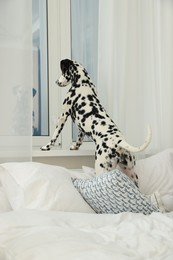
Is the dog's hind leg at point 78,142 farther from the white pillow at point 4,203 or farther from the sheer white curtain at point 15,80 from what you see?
the white pillow at point 4,203

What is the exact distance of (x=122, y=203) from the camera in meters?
1.50

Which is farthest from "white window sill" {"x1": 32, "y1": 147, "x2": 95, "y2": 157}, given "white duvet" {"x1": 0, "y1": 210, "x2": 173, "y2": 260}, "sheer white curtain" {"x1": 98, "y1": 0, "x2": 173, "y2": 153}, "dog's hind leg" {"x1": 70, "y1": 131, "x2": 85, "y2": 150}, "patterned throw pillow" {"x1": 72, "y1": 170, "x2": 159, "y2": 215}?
"white duvet" {"x1": 0, "y1": 210, "x2": 173, "y2": 260}

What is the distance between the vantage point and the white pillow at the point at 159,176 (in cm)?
184

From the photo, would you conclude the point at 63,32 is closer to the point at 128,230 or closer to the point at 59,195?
the point at 59,195

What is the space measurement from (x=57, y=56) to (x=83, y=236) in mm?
1447

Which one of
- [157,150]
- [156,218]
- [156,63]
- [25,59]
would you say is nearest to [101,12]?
[156,63]

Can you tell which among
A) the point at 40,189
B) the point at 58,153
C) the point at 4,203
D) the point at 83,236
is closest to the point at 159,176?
the point at 58,153

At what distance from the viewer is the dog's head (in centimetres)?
199

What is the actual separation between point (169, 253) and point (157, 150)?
1329 millimetres

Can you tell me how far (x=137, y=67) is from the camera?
2254 millimetres

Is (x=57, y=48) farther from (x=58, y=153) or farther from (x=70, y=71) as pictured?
(x=58, y=153)

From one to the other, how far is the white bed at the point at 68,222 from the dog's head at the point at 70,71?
50cm

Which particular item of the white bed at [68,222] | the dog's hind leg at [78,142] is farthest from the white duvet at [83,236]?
the dog's hind leg at [78,142]

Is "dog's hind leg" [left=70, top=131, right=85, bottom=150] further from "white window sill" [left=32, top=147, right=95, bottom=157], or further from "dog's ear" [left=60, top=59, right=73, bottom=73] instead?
"dog's ear" [left=60, top=59, right=73, bottom=73]
